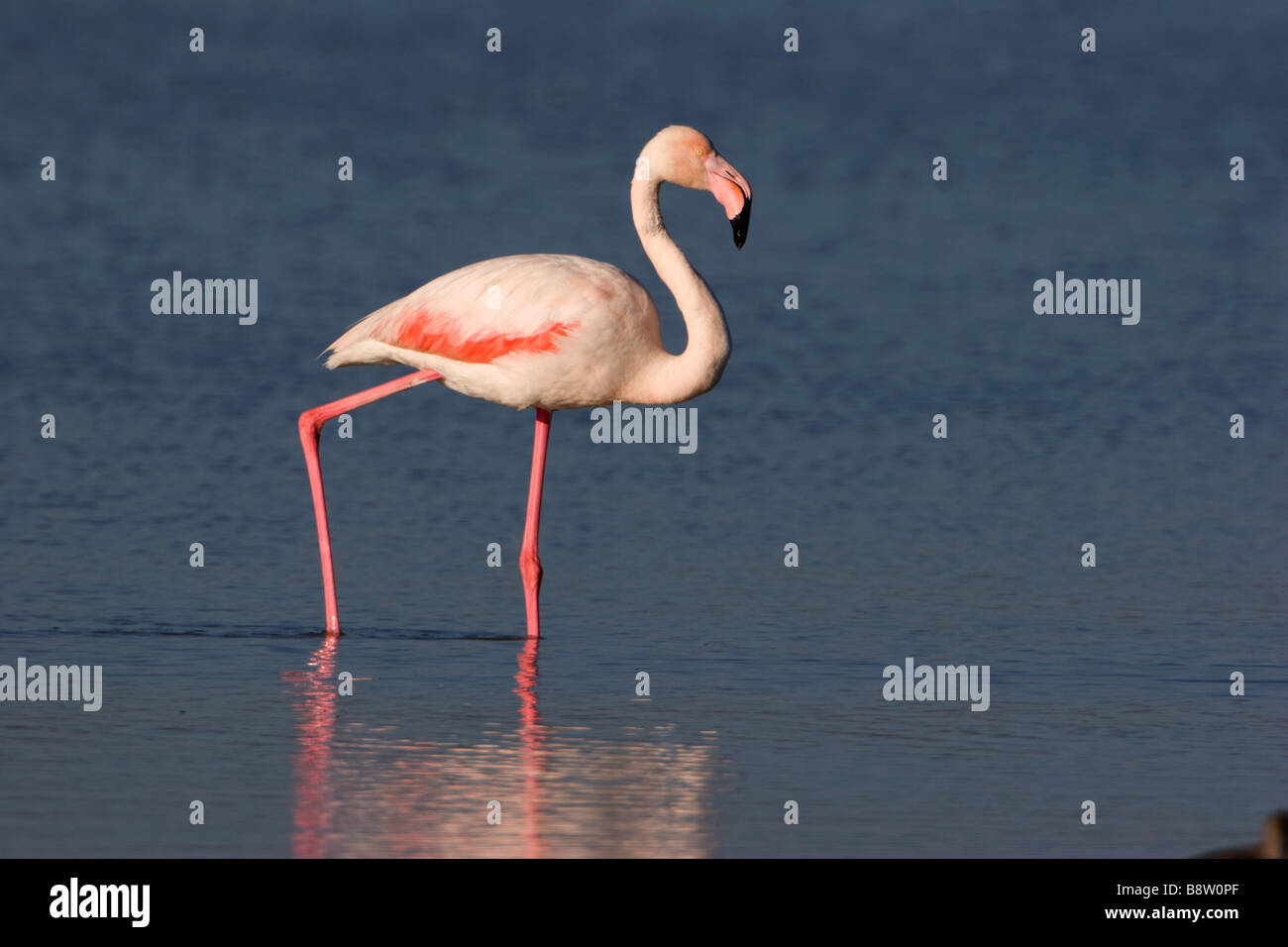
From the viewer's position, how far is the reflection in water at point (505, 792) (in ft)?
21.9

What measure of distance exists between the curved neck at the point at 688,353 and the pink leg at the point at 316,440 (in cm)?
118

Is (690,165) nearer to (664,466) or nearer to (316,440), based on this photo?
(316,440)

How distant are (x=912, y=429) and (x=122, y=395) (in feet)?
18.8

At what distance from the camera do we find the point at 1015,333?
19.7 meters

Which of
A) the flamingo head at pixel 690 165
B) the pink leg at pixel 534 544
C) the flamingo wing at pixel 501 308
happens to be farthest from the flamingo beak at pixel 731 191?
the pink leg at pixel 534 544

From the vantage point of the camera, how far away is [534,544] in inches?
445

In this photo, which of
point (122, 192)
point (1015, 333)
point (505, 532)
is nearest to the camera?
point (505, 532)

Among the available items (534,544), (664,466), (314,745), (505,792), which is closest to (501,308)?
(534,544)

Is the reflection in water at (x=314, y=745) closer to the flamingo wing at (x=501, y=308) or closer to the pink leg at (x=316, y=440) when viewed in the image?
the pink leg at (x=316, y=440)

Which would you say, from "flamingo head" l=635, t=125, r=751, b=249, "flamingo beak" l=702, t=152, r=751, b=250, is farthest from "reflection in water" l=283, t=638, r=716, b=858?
"flamingo head" l=635, t=125, r=751, b=249

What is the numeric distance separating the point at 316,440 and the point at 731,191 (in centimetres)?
259

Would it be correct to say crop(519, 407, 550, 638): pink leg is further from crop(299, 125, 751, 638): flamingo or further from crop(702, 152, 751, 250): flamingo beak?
crop(702, 152, 751, 250): flamingo beak

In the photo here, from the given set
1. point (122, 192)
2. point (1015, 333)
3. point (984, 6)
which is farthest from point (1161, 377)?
point (984, 6)

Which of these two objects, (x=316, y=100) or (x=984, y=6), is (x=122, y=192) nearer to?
(x=316, y=100)
